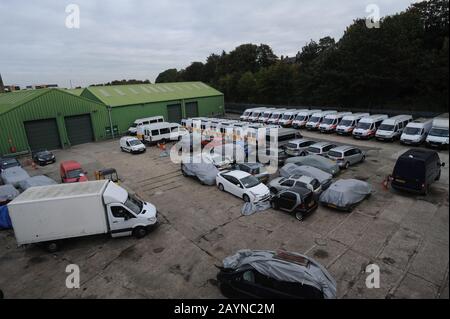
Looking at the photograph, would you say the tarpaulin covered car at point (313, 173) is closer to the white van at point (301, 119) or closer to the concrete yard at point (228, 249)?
the concrete yard at point (228, 249)

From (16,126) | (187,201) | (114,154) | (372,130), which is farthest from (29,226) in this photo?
(372,130)

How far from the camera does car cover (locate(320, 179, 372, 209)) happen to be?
13.2m

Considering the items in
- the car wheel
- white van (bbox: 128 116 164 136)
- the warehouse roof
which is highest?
the warehouse roof

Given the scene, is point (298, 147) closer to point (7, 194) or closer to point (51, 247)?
point (51, 247)

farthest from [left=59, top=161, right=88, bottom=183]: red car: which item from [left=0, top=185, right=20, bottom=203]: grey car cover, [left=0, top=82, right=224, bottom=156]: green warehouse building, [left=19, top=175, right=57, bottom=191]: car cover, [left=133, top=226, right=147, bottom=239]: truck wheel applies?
[left=0, top=82, right=224, bottom=156]: green warehouse building

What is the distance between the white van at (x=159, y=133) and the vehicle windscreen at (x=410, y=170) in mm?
21620

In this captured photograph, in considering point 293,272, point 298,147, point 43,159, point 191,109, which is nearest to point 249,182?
point 298,147

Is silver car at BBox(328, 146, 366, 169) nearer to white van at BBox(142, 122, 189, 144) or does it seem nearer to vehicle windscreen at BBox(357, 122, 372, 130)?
vehicle windscreen at BBox(357, 122, 372, 130)

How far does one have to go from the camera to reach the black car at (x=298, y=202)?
12688mm

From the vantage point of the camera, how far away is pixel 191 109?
43.5 meters

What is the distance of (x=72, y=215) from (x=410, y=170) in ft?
53.5

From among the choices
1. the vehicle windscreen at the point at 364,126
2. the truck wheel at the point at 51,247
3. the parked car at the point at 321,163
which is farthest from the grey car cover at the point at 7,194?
the vehicle windscreen at the point at 364,126

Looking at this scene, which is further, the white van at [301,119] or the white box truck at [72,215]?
the white van at [301,119]

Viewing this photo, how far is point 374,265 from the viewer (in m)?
9.69
